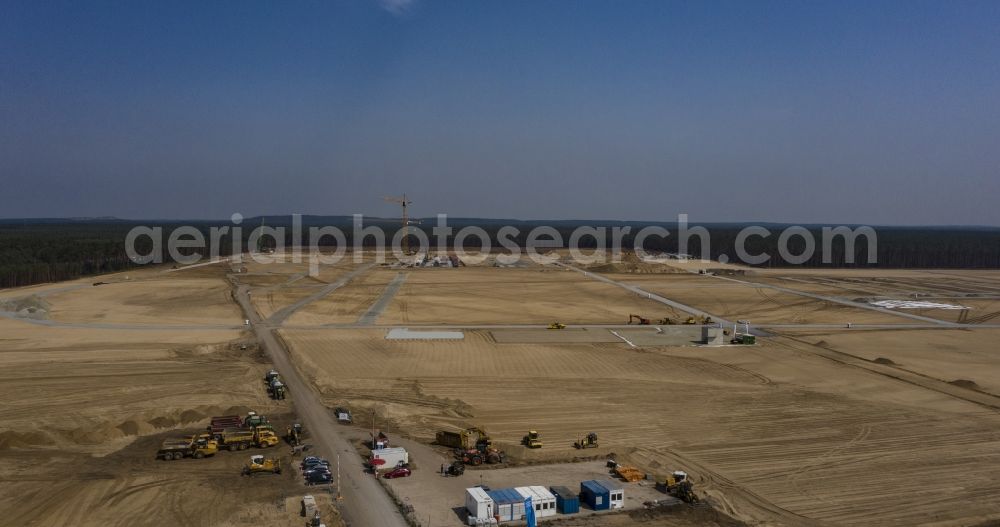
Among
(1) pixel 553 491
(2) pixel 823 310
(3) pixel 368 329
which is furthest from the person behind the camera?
(2) pixel 823 310

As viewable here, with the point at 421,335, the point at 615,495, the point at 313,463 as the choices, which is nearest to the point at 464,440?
the point at 313,463

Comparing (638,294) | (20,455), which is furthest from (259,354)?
(638,294)

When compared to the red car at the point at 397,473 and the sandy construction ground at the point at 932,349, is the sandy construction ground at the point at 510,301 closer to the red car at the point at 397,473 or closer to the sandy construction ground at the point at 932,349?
the sandy construction ground at the point at 932,349

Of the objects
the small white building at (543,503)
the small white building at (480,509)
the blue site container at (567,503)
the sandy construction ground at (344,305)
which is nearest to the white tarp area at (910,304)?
the sandy construction ground at (344,305)

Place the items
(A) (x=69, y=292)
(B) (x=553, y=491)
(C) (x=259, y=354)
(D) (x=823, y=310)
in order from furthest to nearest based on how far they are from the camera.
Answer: (A) (x=69, y=292)
(D) (x=823, y=310)
(C) (x=259, y=354)
(B) (x=553, y=491)

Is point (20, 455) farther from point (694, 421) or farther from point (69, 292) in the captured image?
point (69, 292)

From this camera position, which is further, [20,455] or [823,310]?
[823,310]

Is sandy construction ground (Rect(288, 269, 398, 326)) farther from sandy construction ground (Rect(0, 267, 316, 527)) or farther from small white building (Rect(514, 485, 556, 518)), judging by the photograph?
small white building (Rect(514, 485, 556, 518))

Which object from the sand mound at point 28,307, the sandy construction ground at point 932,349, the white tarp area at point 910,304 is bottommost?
the sandy construction ground at point 932,349
